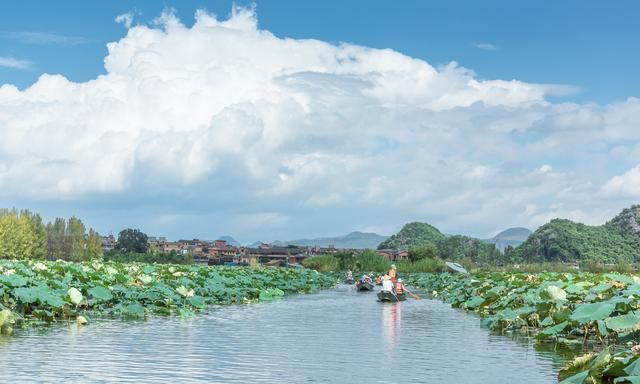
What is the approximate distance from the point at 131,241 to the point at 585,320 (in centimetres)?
12090

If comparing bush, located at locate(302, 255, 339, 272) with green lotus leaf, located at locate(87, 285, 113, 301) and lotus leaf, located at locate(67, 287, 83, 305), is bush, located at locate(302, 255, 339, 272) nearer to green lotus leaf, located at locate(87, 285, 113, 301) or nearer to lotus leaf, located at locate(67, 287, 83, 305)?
green lotus leaf, located at locate(87, 285, 113, 301)

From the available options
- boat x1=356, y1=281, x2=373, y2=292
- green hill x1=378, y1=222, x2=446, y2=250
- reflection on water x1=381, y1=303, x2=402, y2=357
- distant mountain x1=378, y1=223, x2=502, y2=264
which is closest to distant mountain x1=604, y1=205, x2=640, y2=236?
distant mountain x1=378, y1=223, x2=502, y2=264

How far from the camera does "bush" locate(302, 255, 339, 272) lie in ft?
255

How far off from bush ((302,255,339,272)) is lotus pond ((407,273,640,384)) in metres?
56.0

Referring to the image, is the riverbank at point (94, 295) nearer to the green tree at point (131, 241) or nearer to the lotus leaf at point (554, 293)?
the lotus leaf at point (554, 293)

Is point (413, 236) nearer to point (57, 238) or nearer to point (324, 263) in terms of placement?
point (57, 238)

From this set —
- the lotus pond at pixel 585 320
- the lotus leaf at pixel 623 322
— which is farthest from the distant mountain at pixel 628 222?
the lotus leaf at pixel 623 322

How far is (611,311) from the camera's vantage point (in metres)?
10.7

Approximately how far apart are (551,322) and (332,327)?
17.1 feet

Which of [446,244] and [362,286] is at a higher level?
[446,244]

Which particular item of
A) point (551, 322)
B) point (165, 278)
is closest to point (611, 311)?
point (551, 322)

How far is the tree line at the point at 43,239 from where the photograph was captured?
89062mm

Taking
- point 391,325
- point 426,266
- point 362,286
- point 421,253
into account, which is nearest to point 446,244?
point 421,253

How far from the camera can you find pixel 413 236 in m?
189
